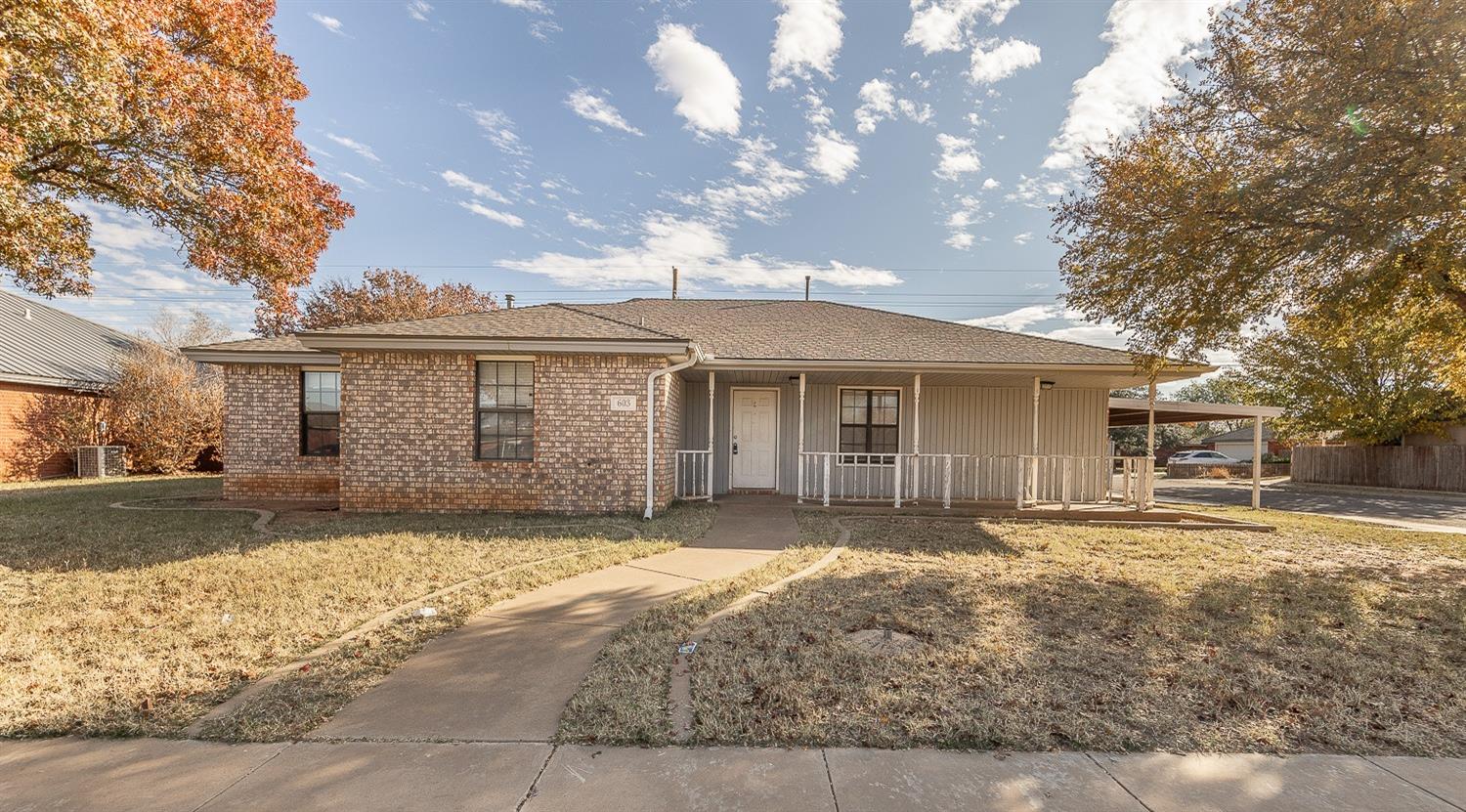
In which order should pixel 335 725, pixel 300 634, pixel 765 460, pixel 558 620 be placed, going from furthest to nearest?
pixel 765 460, pixel 558 620, pixel 300 634, pixel 335 725

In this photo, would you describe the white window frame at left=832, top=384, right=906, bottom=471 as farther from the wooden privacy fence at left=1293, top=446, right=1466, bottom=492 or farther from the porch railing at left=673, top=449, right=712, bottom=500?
the wooden privacy fence at left=1293, top=446, right=1466, bottom=492

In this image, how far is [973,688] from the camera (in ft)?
11.0

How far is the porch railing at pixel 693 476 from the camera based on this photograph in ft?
34.6

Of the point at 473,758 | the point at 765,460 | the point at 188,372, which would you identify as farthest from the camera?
the point at 188,372

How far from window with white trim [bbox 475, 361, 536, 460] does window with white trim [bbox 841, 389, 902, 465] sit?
604cm

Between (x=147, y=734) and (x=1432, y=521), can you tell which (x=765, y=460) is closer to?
(x=147, y=734)

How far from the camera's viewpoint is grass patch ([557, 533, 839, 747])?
2.85m

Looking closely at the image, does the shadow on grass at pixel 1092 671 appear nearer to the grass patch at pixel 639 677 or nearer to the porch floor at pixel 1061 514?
the grass patch at pixel 639 677

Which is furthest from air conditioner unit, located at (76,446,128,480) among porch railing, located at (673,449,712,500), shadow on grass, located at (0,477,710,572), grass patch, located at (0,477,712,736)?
porch railing, located at (673,449,712,500)

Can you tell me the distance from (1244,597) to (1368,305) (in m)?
4.93

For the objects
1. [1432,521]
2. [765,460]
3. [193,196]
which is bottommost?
[1432,521]

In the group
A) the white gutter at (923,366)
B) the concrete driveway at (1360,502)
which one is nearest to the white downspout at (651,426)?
the white gutter at (923,366)

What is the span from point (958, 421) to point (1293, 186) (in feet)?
20.4

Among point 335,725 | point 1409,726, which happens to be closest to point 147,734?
point 335,725
